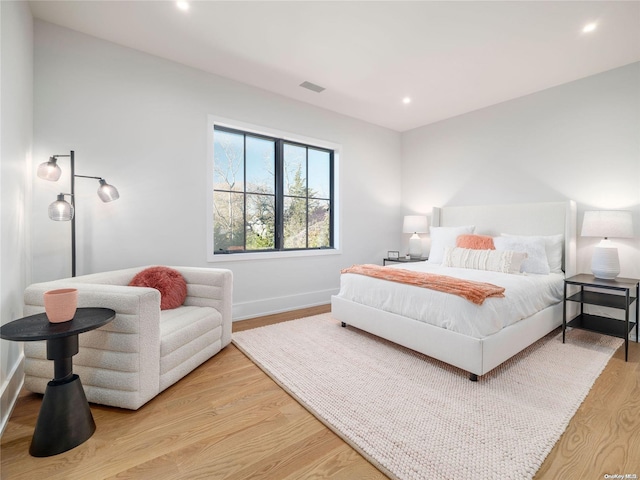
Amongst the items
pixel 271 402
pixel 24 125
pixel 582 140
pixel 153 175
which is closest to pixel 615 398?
pixel 271 402

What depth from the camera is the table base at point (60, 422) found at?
1.43 metres

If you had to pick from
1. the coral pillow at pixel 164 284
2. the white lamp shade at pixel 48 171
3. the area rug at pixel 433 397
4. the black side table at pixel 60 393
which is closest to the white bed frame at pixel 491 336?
the area rug at pixel 433 397

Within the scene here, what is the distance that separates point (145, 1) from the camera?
2.19 meters

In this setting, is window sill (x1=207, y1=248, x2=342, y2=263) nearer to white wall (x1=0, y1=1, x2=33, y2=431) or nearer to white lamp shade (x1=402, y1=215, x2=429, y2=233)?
white lamp shade (x1=402, y1=215, x2=429, y2=233)

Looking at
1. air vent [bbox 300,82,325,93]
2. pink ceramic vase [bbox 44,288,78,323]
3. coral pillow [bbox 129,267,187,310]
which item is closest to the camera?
pink ceramic vase [bbox 44,288,78,323]

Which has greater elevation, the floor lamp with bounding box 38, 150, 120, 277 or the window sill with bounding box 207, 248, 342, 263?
the floor lamp with bounding box 38, 150, 120, 277

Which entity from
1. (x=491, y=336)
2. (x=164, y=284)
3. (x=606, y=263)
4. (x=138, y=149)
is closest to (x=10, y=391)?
(x=164, y=284)

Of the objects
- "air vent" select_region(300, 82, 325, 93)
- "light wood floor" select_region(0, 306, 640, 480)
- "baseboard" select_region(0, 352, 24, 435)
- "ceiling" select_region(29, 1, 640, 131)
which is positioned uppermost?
"air vent" select_region(300, 82, 325, 93)

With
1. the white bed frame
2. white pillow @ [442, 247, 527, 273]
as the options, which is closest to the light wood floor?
the white bed frame

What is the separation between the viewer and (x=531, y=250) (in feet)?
10.4

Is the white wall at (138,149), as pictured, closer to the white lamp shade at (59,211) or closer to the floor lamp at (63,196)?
the floor lamp at (63,196)

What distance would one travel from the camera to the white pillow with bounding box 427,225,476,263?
390 cm

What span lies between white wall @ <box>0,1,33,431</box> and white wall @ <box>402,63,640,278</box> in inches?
182

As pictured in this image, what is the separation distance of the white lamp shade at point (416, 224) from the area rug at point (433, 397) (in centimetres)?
206
